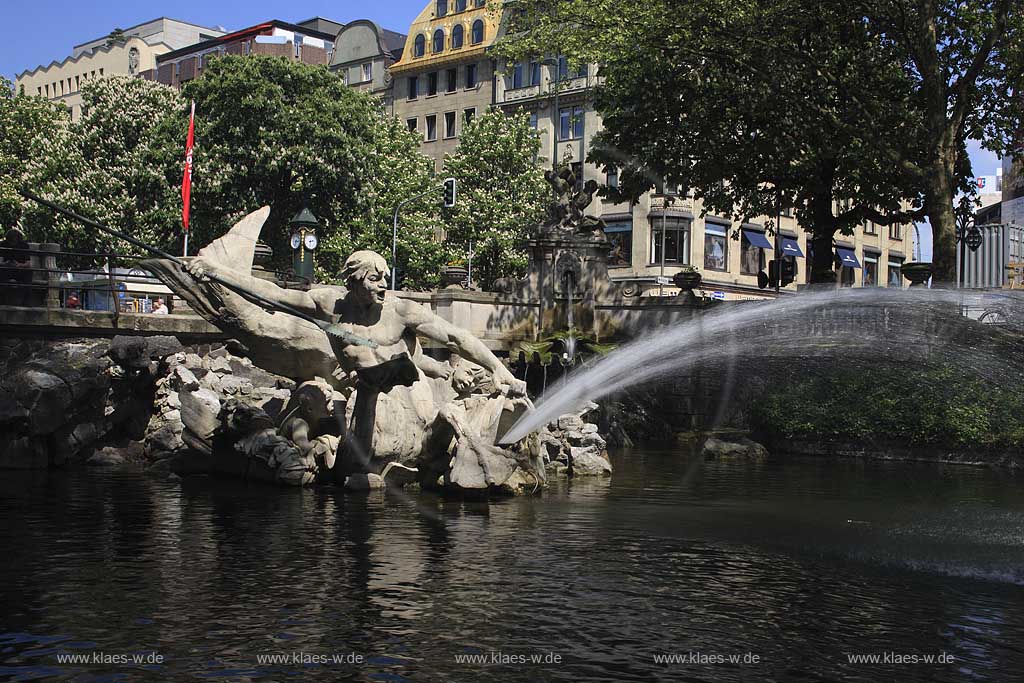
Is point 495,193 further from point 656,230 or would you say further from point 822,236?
point 822,236

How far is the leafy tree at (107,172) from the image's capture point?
59531mm

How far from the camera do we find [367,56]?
317 feet

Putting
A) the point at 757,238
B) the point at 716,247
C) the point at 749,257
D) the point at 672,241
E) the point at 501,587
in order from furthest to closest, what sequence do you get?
the point at 749,257 < the point at 757,238 < the point at 716,247 < the point at 672,241 < the point at 501,587

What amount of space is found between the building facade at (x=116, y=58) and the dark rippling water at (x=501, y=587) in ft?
376

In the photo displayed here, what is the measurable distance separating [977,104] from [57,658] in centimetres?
3340

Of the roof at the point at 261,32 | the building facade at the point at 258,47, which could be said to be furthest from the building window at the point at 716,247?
the roof at the point at 261,32

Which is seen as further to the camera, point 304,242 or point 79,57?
point 79,57

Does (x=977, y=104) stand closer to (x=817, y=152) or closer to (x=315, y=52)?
(x=817, y=152)

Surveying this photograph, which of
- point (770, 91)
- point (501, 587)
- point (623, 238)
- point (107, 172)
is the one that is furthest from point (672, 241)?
point (501, 587)

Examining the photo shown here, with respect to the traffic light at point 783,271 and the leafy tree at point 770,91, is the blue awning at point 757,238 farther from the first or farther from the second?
the traffic light at point 783,271

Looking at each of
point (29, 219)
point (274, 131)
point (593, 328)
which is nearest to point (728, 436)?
point (593, 328)

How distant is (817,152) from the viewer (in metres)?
34.4

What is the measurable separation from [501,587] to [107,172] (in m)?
55.7

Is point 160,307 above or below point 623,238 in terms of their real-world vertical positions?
below
